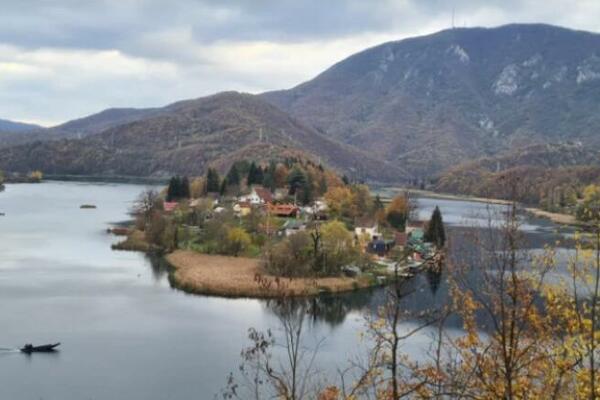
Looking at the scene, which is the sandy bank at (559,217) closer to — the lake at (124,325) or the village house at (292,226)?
the village house at (292,226)

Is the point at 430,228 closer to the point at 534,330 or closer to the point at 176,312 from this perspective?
the point at 176,312

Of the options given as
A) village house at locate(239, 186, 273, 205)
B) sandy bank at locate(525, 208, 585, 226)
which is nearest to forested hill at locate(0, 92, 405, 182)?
sandy bank at locate(525, 208, 585, 226)

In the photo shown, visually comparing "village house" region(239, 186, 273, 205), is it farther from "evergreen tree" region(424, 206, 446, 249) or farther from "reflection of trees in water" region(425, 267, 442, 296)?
"reflection of trees in water" region(425, 267, 442, 296)

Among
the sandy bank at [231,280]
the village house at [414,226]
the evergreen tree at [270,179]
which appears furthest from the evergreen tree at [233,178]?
the sandy bank at [231,280]

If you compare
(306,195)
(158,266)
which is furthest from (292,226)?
(306,195)

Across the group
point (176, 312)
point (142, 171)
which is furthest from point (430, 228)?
point (142, 171)
